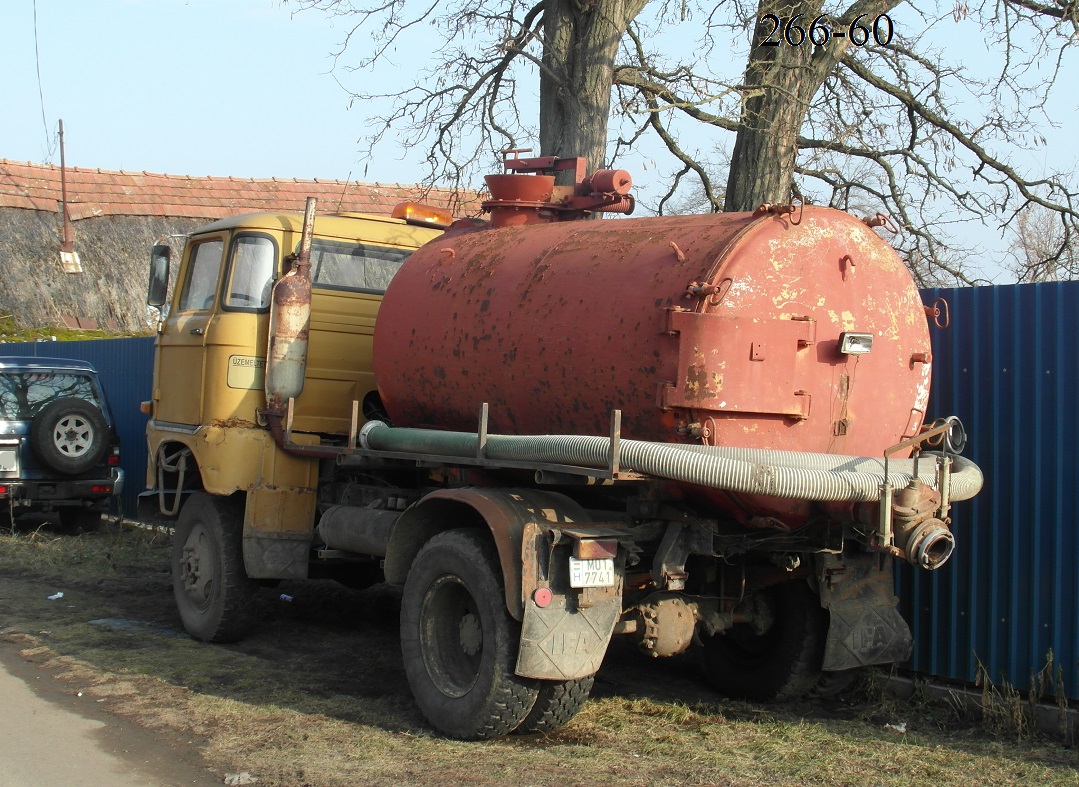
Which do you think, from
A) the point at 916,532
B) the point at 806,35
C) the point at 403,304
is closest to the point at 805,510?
the point at 916,532

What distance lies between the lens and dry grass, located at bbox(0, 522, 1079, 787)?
502 centimetres

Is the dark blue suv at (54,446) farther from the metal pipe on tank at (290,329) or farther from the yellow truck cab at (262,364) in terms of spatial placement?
the metal pipe on tank at (290,329)

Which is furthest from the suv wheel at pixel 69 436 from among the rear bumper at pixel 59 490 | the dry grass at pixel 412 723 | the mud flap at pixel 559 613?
the mud flap at pixel 559 613

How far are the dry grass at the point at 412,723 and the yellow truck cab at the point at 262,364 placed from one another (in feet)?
3.10

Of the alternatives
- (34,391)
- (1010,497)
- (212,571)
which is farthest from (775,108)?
(34,391)

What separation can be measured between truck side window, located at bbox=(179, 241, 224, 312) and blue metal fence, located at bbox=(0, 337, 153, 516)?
587cm

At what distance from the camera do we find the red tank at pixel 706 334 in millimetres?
5160

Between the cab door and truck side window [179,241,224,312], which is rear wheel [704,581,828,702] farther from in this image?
truck side window [179,241,224,312]

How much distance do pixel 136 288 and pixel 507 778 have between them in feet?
72.8

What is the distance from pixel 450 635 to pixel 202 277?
4099 mm

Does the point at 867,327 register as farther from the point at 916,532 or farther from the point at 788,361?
the point at 916,532

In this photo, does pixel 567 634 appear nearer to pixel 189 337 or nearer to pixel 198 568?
pixel 198 568

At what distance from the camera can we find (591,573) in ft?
17.0

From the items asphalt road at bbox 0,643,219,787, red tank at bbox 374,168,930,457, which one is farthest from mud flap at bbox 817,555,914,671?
asphalt road at bbox 0,643,219,787
